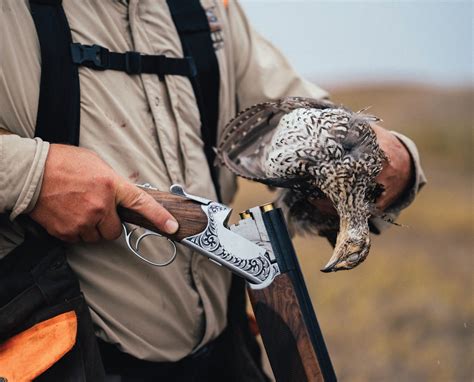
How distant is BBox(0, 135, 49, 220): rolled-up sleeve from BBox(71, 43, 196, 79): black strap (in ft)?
1.46

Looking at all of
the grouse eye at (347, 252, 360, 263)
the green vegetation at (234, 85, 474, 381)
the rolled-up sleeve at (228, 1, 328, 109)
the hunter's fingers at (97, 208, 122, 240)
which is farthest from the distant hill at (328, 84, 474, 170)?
the hunter's fingers at (97, 208, 122, 240)

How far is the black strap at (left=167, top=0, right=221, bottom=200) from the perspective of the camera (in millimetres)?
3164

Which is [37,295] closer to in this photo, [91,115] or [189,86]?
[91,115]

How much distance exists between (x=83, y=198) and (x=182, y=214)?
1.28ft

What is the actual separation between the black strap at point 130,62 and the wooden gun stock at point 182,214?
59 cm

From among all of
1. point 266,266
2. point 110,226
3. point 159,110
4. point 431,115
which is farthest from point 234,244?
point 431,115

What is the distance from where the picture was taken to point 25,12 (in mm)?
2643

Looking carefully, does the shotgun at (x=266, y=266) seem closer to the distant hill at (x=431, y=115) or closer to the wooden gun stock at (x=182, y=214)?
the wooden gun stock at (x=182, y=214)

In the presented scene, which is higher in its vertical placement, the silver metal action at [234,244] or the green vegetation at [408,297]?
the silver metal action at [234,244]

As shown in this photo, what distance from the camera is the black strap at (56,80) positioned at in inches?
104

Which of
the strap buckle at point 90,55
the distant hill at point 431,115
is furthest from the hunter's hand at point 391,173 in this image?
the distant hill at point 431,115

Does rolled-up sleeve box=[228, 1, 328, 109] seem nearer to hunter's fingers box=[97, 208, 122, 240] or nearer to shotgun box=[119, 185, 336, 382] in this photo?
shotgun box=[119, 185, 336, 382]

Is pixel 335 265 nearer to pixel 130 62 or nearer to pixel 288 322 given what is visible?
pixel 288 322

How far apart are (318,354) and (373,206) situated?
801 millimetres
